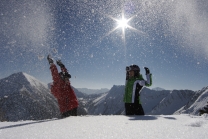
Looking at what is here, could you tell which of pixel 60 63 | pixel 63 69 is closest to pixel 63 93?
pixel 63 69

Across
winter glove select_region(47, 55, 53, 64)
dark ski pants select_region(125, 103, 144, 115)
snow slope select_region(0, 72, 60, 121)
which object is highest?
winter glove select_region(47, 55, 53, 64)

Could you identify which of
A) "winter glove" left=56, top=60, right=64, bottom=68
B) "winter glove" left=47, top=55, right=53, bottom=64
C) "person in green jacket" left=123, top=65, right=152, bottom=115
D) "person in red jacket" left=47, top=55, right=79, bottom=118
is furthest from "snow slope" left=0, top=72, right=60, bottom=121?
"person in green jacket" left=123, top=65, right=152, bottom=115

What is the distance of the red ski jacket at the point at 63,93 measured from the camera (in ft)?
22.7

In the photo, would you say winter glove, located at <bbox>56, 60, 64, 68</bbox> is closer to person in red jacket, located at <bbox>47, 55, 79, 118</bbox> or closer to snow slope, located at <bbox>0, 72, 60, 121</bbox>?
person in red jacket, located at <bbox>47, 55, 79, 118</bbox>

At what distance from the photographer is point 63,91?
712cm

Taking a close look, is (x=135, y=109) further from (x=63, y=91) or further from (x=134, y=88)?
(x=63, y=91)

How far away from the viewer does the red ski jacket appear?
693 cm

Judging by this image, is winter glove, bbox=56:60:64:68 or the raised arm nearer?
the raised arm

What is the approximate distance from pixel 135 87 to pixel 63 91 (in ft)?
9.34

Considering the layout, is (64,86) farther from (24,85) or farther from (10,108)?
(24,85)

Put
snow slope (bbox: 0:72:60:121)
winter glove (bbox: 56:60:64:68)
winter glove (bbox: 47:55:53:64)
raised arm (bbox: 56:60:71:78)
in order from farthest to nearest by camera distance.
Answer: snow slope (bbox: 0:72:60:121) < winter glove (bbox: 56:60:64:68) < raised arm (bbox: 56:60:71:78) < winter glove (bbox: 47:55:53:64)

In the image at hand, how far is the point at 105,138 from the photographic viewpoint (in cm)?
220

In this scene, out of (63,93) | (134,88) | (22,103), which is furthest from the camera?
(22,103)

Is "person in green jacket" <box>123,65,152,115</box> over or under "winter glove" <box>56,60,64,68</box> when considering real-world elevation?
under
